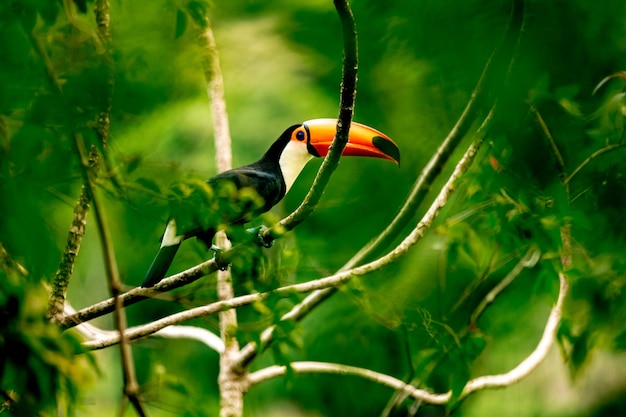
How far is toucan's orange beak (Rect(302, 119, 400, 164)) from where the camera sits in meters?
2.19

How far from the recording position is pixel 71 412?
Answer: 1227 mm

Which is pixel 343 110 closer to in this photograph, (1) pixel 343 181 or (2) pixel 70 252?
(2) pixel 70 252

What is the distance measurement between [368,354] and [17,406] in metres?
2.77

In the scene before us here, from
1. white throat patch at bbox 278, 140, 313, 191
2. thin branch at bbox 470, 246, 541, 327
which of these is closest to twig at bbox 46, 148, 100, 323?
white throat patch at bbox 278, 140, 313, 191

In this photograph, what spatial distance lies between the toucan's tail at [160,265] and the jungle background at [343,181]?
0.24 ft

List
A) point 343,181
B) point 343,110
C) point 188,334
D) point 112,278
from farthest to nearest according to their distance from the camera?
point 343,181, point 188,334, point 343,110, point 112,278

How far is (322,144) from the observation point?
2203mm

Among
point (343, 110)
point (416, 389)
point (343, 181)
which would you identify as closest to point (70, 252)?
point (343, 110)

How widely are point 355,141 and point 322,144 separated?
0.10m

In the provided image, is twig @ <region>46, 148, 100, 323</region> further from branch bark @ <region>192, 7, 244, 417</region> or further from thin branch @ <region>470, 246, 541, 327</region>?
thin branch @ <region>470, 246, 541, 327</region>

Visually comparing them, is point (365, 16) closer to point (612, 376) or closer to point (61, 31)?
point (61, 31)

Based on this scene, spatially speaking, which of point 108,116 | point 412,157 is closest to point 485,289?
point 412,157

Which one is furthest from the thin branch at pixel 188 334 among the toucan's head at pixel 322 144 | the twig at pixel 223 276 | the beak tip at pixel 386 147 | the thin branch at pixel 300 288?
the beak tip at pixel 386 147

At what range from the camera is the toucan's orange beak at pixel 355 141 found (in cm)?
219
